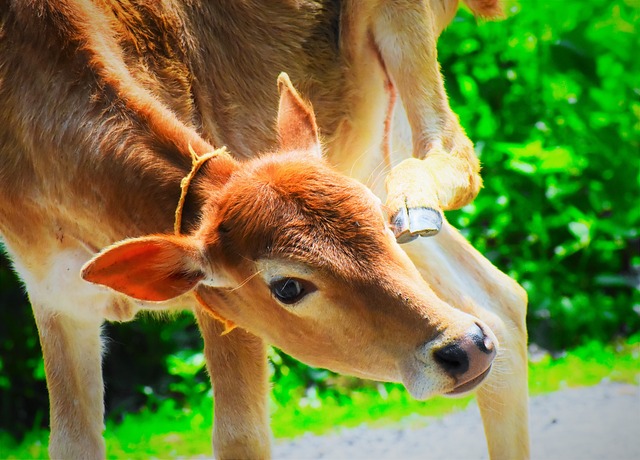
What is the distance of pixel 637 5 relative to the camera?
9797mm

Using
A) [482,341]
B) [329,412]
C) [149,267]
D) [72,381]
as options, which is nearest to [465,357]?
[482,341]

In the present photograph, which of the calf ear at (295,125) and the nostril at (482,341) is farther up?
the calf ear at (295,125)

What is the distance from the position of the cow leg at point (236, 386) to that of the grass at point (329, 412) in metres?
2.30

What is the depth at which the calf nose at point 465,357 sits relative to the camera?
147 inches

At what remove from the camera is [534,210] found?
8922 mm

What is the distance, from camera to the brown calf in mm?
3826

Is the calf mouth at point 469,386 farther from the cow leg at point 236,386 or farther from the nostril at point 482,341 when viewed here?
the cow leg at point 236,386

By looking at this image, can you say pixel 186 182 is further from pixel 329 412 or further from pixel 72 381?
pixel 329 412

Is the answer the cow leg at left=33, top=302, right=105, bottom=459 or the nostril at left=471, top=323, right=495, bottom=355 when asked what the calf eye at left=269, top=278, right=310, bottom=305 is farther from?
the cow leg at left=33, top=302, right=105, bottom=459

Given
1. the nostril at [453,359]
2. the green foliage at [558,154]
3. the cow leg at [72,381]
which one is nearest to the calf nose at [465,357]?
the nostril at [453,359]

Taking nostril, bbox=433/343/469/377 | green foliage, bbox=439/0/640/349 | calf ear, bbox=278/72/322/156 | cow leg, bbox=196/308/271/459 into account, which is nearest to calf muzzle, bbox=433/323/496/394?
nostril, bbox=433/343/469/377

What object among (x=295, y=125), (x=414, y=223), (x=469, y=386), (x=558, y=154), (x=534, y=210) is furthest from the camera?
(x=534, y=210)

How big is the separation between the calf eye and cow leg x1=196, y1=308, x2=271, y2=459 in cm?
85

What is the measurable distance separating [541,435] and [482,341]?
10.2 feet
